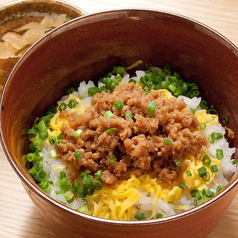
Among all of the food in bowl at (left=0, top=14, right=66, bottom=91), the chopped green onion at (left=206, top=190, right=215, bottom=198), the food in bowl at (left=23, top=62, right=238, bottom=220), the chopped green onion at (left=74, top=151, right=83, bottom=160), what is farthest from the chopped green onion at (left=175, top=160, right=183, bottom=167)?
the food in bowl at (left=0, top=14, right=66, bottom=91)

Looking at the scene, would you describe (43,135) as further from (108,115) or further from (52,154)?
(108,115)

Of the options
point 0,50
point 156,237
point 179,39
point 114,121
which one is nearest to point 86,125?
point 114,121

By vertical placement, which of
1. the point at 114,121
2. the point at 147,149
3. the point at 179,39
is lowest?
the point at 147,149

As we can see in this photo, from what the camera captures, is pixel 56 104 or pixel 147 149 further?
pixel 56 104

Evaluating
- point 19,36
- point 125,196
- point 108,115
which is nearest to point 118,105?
point 108,115

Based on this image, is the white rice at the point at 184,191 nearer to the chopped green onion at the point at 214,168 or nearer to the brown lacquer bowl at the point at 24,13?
the chopped green onion at the point at 214,168

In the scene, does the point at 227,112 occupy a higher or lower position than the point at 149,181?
higher

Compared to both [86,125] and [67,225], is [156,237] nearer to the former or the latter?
[67,225]
